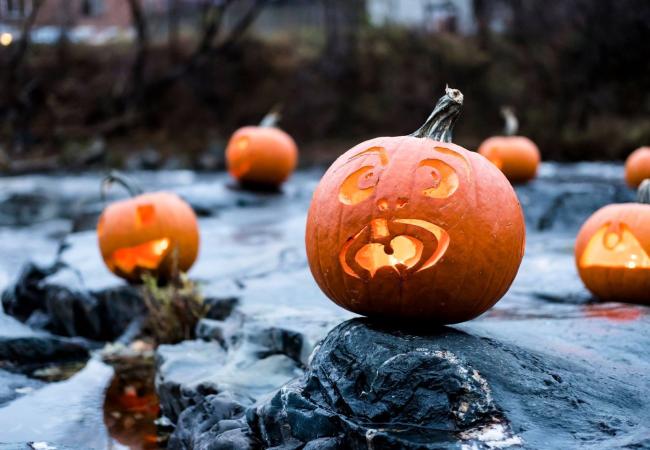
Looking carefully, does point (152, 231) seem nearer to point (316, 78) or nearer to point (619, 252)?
point (619, 252)

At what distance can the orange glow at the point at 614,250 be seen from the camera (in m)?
4.15

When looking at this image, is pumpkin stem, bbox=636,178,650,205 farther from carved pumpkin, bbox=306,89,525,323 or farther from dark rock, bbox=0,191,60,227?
dark rock, bbox=0,191,60,227

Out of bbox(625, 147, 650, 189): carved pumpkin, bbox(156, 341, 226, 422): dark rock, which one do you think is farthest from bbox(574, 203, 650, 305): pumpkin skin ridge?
bbox(625, 147, 650, 189): carved pumpkin

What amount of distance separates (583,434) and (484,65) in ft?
66.8

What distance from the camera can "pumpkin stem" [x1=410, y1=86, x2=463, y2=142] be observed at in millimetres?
2996

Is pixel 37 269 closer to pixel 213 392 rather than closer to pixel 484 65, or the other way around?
pixel 213 392

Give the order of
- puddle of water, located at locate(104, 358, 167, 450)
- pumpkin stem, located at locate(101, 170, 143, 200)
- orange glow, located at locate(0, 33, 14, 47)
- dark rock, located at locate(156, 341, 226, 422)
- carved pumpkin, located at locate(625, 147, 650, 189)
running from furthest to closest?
orange glow, located at locate(0, 33, 14, 47), carved pumpkin, located at locate(625, 147, 650, 189), pumpkin stem, located at locate(101, 170, 143, 200), puddle of water, located at locate(104, 358, 167, 450), dark rock, located at locate(156, 341, 226, 422)

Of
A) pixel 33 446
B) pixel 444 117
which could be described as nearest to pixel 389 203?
pixel 444 117

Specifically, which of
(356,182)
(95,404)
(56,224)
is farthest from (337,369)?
(56,224)

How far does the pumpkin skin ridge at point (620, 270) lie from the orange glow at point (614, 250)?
17mm

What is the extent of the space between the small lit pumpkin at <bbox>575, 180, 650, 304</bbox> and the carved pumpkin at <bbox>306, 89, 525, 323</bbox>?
138cm

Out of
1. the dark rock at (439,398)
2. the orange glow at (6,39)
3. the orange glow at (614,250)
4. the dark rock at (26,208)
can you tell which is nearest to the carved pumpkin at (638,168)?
the orange glow at (614,250)

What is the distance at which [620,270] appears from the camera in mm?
4188

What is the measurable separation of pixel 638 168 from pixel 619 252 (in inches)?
177
